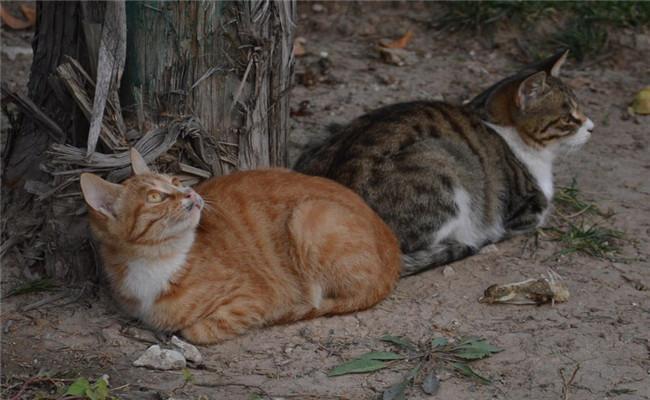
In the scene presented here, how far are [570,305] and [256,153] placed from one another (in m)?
2.03

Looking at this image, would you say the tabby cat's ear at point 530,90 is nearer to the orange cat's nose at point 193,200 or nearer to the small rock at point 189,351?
the orange cat's nose at point 193,200

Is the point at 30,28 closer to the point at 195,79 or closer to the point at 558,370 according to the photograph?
the point at 195,79

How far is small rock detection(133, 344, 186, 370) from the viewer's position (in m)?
4.94

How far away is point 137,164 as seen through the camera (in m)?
5.11

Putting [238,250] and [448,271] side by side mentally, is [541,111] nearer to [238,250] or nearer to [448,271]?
[448,271]

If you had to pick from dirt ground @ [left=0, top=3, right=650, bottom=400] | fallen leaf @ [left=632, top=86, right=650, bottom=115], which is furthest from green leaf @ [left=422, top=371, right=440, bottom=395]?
fallen leaf @ [left=632, top=86, right=650, bottom=115]

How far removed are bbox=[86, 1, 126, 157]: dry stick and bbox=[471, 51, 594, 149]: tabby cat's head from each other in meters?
2.82

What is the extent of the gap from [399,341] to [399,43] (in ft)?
14.4

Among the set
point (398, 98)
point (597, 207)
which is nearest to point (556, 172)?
point (597, 207)

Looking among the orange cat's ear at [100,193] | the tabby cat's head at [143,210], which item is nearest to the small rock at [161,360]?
the tabby cat's head at [143,210]

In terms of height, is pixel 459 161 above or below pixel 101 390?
above

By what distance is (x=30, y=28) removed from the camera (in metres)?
8.96

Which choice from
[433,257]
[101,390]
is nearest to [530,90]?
[433,257]

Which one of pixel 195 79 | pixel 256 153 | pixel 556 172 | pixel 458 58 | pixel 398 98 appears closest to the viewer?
pixel 195 79
